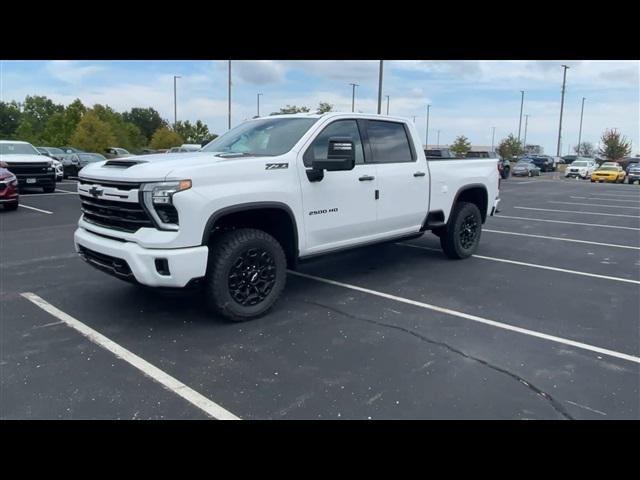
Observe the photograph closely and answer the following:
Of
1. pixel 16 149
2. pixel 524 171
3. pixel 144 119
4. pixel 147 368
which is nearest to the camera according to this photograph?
pixel 147 368

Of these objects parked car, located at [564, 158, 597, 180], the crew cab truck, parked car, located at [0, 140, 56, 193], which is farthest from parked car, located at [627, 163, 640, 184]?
parked car, located at [0, 140, 56, 193]

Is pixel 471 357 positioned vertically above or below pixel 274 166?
below

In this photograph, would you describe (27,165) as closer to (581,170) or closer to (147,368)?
(147,368)

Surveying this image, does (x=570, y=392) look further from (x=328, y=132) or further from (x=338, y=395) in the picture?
(x=328, y=132)

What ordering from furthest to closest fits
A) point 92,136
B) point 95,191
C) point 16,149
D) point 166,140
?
point 166,140
point 92,136
point 16,149
point 95,191

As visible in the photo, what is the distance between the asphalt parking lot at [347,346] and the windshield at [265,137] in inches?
64.6

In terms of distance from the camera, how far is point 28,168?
1531 cm

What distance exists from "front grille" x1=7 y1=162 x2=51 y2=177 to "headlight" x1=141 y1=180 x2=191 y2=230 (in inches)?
527

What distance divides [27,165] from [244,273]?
13.7 metres

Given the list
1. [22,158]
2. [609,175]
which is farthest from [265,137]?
[609,175]

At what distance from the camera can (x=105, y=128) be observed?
53125 mm

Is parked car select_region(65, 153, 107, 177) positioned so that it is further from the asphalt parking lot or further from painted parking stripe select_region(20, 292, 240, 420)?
painted parking stripe select_region(20, 292, 240, 420)

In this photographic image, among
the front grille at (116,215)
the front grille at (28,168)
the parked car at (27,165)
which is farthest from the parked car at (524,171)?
the front grille at (116,215)
